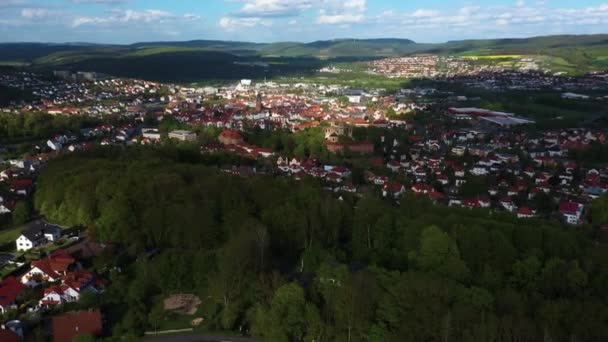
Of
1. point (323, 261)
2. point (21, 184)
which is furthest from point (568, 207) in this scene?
point (21, 184)

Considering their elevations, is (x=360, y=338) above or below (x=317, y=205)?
below

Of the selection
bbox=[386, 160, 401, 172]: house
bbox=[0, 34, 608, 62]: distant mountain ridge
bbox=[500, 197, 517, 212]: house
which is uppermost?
bbox=[0, 34, 608, 62]: distant mountain ridge

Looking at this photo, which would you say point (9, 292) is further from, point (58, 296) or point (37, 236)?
point (37, 236)

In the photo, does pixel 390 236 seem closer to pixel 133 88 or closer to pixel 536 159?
pixel 536 159

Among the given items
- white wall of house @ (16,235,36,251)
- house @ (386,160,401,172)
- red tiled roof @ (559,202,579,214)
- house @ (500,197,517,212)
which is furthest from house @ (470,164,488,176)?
white wall of house @ (16,235,36,251)

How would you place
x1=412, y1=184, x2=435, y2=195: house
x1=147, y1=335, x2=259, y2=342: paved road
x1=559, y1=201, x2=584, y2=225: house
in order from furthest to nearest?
1. x1=412, y1=184, x2=435, y2=195: house
2. x1=559, y1=201, x2=584, y2=225: house
3. x1=147, y1=335, x2=259, y2=342: paved road

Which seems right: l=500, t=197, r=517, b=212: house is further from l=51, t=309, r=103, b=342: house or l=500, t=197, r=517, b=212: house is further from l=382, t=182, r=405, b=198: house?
l=51, t=309, r=103, b=342: house

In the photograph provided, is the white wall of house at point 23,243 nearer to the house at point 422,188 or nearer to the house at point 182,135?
the house at point 422,188

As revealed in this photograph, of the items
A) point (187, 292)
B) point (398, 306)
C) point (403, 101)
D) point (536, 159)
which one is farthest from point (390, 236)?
point (403, 101)
